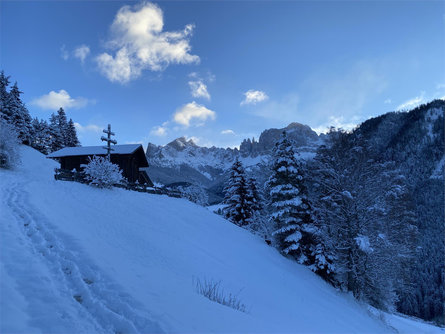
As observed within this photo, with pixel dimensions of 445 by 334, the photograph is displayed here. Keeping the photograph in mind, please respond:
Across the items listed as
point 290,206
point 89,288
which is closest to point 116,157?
point 290,206

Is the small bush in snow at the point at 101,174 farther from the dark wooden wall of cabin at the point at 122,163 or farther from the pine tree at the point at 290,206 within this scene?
the pine tree at the point at 290,206

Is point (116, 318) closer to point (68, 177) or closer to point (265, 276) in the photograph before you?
point (265, 276)

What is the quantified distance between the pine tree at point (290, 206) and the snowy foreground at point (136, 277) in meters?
1.79

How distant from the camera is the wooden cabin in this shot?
101 feet

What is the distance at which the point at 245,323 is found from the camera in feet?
15.6

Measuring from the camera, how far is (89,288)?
4.61 meters

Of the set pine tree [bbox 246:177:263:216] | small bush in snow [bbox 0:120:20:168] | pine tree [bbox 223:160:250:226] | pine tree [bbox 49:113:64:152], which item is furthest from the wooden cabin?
pine tree [bbox 49:113:64:152]

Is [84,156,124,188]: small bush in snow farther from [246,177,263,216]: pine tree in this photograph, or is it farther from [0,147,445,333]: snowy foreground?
[246,177,263,216]: pine tree

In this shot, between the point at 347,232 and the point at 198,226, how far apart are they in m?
10.4

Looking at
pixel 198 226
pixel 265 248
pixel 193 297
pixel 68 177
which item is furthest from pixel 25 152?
pixel 193 297

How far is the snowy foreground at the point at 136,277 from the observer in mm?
3758

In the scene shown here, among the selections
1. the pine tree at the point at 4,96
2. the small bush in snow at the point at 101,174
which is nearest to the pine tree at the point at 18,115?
the pine tree at the point at 4,96

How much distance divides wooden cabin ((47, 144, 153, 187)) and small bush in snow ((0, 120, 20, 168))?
663 cm

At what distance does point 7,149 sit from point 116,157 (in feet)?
34.7
